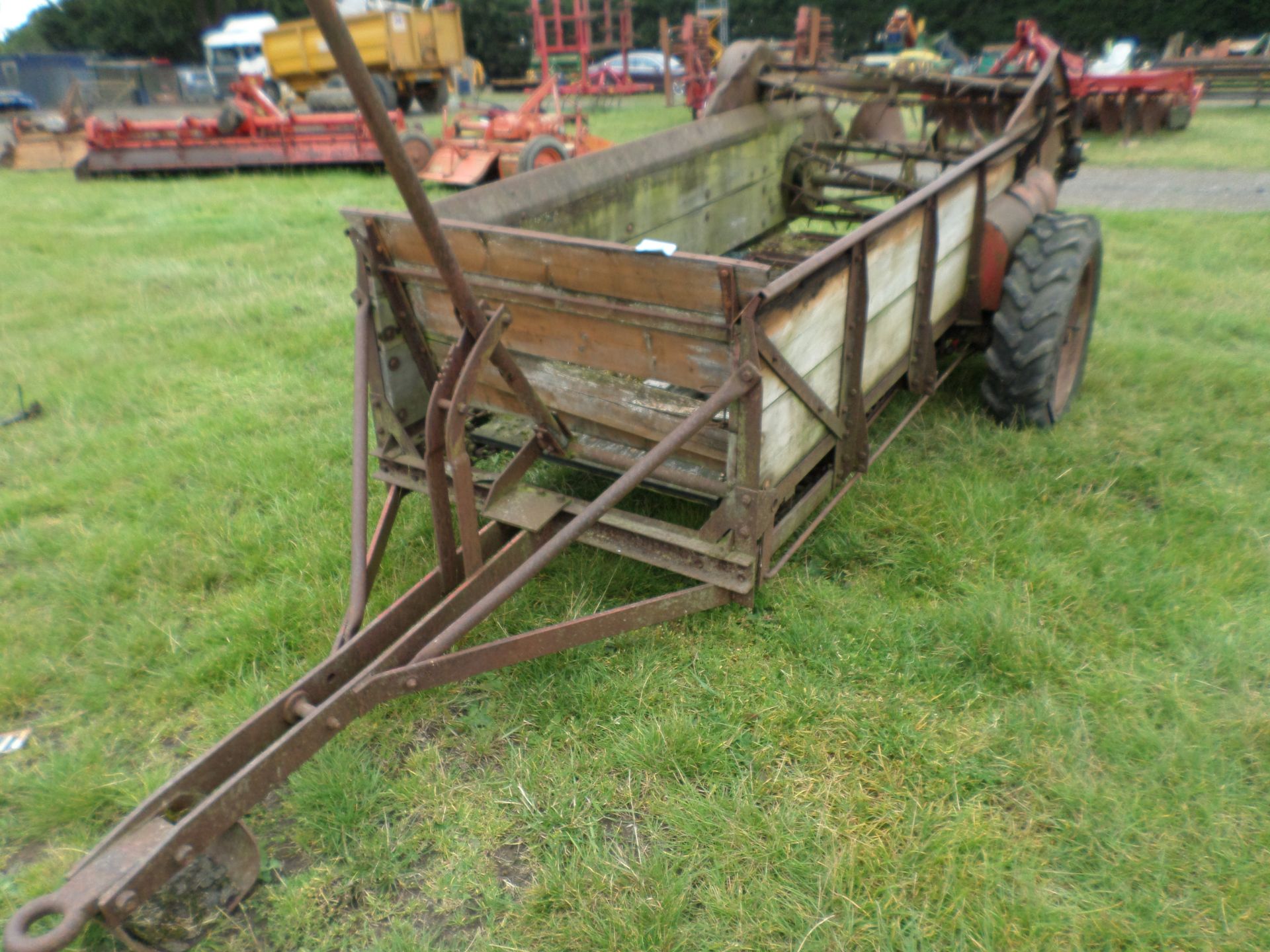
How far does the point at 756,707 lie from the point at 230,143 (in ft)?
38.4

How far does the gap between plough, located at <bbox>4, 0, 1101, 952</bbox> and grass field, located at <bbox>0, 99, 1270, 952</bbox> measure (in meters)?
0.24

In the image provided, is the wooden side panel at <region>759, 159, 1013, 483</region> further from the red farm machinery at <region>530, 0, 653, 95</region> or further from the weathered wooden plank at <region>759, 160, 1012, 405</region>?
the red farm machinery at <region>530, 0, 653, 95</region>

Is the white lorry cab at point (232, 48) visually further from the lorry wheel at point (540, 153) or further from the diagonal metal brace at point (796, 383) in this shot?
the diagonal metal brace at point (796, 383)

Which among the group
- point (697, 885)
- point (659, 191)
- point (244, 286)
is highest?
point (659, 191)

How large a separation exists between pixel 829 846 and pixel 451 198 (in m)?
2.39

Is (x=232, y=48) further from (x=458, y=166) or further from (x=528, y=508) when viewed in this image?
(x=528, y=508)

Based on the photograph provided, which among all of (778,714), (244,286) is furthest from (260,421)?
(778,714)

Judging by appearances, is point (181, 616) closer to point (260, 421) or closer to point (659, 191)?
point (260, 421)

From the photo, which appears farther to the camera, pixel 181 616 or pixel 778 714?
pixel 181 616

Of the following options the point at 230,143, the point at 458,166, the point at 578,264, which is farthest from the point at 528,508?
the point at 230,143

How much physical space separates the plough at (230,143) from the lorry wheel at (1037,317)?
31.1ft

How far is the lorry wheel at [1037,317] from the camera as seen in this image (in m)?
3.65

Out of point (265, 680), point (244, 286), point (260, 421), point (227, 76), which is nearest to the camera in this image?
point (265, 680)

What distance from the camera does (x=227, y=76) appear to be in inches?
1212
